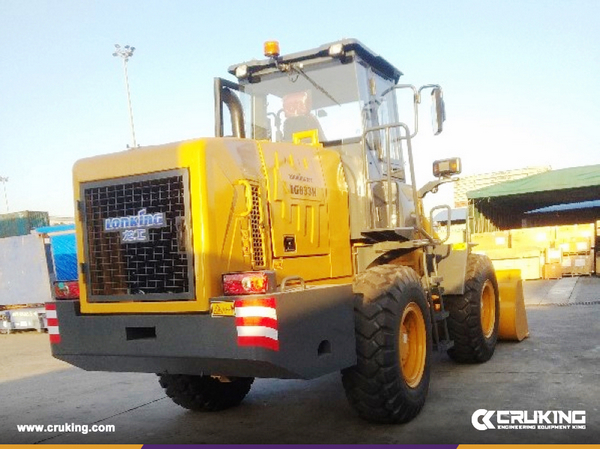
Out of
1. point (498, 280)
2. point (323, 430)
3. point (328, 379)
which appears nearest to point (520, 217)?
point (498, 280)

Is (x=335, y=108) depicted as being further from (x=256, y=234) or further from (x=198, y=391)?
(x=198, y=391)

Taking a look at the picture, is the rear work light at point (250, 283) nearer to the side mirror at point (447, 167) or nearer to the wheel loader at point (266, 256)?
the wheel loader at point (266, 256)

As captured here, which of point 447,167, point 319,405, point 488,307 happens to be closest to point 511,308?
point 488,307

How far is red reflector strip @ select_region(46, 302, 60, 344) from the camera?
429 cm

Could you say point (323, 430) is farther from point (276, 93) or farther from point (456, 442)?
point (276, 93)

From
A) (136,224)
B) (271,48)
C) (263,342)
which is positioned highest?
(271,48)

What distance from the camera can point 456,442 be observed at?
3.95 meters

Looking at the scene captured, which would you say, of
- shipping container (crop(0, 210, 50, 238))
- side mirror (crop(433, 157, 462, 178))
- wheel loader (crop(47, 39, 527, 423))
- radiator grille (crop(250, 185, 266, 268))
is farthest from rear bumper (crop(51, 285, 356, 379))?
shipping container (crop(0, 210, 50, 238))

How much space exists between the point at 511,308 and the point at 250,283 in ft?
15.6

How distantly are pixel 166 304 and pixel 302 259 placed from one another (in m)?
1.10

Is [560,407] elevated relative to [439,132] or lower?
lower

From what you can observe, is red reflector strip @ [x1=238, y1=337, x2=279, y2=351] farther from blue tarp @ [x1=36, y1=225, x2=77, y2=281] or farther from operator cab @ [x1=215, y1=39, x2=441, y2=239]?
blue tarp @ [x1=36, y1=225, x2=77, y2=281]

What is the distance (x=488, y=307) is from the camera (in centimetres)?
696

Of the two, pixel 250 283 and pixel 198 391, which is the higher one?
pixel 250 283
